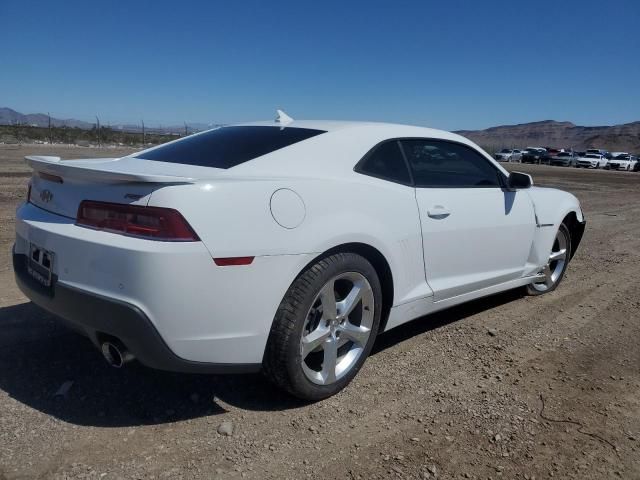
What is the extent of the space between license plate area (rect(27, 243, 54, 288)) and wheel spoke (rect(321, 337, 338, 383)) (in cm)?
145

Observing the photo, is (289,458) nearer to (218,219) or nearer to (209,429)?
(209,429)

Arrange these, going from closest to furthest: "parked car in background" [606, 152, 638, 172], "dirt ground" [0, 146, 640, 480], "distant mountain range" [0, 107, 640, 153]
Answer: "dirt ground" [0, 146, 640, 480], "parked car in background" [606, 152, 638, 172], "distant mountain range" [0, 107, 640, 153]

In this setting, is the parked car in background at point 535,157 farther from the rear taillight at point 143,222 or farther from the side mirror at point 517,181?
the rear taillight at point 143,222

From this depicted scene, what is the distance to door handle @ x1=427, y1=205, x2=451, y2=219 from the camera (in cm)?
351

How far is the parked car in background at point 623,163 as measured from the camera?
46.9 metres

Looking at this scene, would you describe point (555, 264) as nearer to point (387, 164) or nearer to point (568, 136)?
point (387, 164)

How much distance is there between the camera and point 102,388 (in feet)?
10.1

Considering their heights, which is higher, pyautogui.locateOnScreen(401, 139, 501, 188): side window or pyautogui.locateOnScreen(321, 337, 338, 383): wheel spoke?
pyautogui.locateOnScreen(401, 139, 501, 188): side window

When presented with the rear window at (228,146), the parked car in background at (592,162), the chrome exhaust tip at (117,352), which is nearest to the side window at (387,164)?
the rear window at (228,146)

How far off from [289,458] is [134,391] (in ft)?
3.46

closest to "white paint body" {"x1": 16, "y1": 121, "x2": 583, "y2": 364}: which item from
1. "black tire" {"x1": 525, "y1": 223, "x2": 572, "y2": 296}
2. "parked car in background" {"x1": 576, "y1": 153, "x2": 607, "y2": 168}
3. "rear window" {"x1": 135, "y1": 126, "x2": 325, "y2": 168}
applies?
Answer: "rear window" {"x1": 135, "y1": 126, "x2": 325, "y2": 168}

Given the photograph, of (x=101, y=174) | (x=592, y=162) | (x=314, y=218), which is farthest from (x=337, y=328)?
(x=592, y=162)

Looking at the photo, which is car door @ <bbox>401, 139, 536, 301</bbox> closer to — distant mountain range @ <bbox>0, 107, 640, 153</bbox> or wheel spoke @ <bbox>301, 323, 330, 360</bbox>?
wheel spoke @ <bbox>301, 323, 330, 360</bbox>

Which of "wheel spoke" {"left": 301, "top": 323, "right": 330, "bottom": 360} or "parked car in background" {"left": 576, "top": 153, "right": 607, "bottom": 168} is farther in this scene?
"parked car in background" {"left": 576, "top": 153, "right": 607, "bottom": 168}
